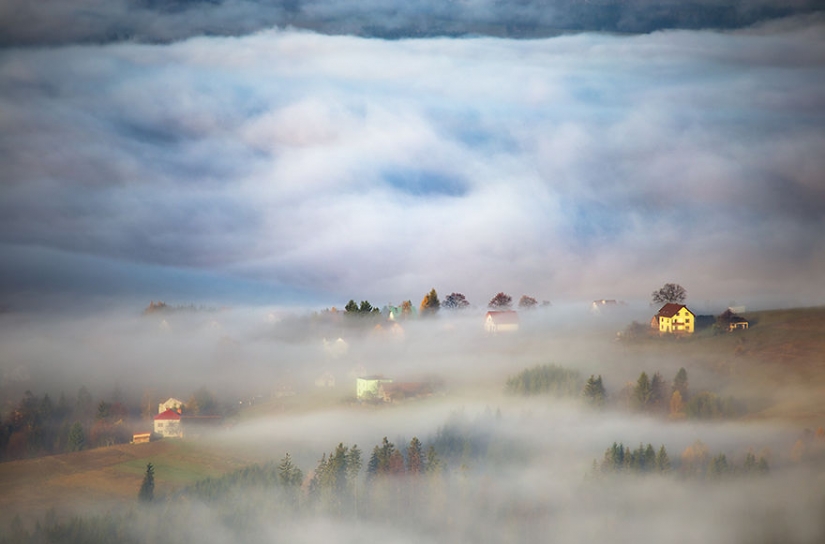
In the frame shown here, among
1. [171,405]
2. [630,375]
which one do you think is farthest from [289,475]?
[630,375]

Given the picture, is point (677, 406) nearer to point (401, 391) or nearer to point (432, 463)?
point (432, 463)

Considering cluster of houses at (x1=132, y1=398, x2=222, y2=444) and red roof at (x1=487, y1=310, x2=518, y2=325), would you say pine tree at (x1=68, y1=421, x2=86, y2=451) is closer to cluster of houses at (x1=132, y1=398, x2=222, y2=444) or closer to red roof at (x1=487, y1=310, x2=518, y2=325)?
cluster of houses at (x1=132, y1=398, x2=222, y2=444)

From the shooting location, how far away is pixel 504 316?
275ft

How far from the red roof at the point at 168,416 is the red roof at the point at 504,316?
30.4 m

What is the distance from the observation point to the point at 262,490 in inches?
2608

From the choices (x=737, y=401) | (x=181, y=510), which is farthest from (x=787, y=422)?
(x=181, y=510)

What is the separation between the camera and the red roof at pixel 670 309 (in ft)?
256

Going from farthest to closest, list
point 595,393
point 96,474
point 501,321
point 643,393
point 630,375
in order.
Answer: point 501,321 < point 630,375 < point 595,393 < point 643,393 < point 96,474

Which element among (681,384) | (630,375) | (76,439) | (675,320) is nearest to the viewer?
(681,384)

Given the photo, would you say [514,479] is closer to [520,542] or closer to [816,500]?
[520,542]

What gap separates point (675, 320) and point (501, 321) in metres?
16.0

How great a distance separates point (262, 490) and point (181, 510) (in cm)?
607

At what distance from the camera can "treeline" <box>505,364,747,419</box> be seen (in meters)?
69.9

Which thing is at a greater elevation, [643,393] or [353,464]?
[643,393]
